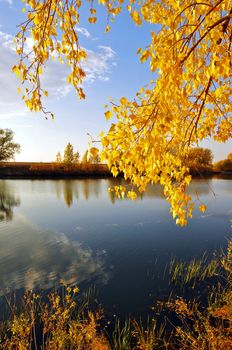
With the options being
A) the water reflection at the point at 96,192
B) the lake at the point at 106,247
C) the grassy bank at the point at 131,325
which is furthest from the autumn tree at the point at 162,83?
the water reflection at the point at 96,192

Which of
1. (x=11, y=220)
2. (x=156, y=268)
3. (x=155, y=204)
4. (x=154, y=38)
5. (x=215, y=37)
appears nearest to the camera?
(x=215, y=37)

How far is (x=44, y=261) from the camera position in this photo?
12.1 metres

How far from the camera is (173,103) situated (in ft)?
13.3

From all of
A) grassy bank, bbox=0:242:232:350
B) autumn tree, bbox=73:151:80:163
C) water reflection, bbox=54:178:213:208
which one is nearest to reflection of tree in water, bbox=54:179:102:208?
water reflection, bbox=54:178:213:208

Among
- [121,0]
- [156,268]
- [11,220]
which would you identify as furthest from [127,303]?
[11,220]

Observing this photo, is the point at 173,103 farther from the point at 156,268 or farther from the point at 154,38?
the point at 156,268

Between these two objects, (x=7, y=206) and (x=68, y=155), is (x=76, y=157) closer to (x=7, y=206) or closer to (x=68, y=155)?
(x=68, y=155)

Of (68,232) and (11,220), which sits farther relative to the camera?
(11,220)

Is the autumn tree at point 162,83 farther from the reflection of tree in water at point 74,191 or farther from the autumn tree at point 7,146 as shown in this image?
the autumn tree at point 7,146

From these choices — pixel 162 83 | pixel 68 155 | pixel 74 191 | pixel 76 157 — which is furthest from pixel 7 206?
pixel 76 157

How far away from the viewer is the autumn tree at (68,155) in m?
75.1

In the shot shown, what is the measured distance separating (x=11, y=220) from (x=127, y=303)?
14.3 meters

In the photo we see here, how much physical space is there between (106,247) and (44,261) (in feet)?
10.9

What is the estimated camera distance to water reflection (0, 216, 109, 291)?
10.2 meters
